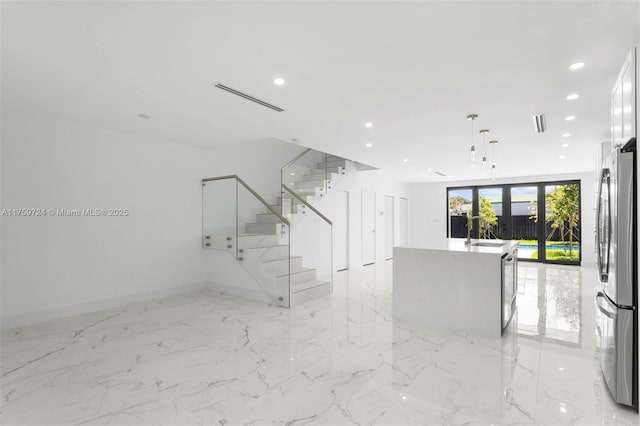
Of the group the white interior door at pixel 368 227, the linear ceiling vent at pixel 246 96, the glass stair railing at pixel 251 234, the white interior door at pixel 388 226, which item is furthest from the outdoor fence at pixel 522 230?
the linear ceiling vent at pixel 246 96

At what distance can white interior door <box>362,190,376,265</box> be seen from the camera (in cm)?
930

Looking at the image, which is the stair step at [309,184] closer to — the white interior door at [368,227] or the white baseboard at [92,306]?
the white interior door at [368,227]

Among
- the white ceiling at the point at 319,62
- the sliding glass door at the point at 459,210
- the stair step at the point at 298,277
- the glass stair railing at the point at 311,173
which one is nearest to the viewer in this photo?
the white ceiling at the point at 319,62

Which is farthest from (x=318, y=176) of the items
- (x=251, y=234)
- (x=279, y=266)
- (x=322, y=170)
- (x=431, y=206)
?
(x=431, y=206)

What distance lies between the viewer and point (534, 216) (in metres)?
9.86

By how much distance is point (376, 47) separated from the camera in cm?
257

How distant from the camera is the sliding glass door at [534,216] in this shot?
936cm

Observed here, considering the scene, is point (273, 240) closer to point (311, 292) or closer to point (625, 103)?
point (311, 292)

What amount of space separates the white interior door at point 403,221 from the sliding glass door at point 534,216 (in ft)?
6.63

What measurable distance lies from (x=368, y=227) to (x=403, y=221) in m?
2.77

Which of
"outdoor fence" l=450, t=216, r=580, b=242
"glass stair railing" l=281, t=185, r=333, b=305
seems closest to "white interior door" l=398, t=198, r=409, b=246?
"outdoor fence" l=450, t=216, r=580, b=242

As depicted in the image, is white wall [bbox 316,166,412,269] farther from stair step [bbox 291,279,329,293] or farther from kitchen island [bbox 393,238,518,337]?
kitchen island [bbox 393,238,518,337]

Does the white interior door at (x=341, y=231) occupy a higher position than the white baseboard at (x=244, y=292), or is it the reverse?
the white interior door at (x=341, y=231)

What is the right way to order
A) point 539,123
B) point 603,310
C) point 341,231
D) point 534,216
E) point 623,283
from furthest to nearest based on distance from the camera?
point 534,216 → point 341,231 → point 539,123 → point 603,310 → point 623,283
